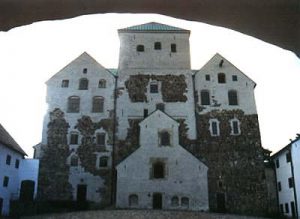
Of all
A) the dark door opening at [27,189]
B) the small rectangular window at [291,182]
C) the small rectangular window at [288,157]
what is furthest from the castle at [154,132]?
the small rectangular window at [291,182]

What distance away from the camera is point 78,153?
104 ft

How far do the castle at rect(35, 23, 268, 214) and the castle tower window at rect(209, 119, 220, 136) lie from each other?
0.30 feet

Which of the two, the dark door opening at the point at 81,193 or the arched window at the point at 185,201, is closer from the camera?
the arched window at the point at 185,201

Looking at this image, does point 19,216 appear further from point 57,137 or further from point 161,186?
point 161,186

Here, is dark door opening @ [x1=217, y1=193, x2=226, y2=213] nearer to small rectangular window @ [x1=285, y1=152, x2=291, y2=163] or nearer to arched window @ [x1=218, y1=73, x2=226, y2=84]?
small rectangular window @ [x1=285, y1=152, x2=291, y2=163]

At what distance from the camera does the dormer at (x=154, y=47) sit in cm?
3538

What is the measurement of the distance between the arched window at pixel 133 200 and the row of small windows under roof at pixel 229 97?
1055 centimetres

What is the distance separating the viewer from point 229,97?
33.7 m

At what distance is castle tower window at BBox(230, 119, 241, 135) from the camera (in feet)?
106

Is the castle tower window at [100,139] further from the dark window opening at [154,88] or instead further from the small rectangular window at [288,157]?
the small rectangular window at [288,157]

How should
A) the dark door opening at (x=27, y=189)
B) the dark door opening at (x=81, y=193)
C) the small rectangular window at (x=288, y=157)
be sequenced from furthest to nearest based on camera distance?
the dark door opening at (x=27, y=189), the small rectangular window at (x=288, y=157), the dark door opening at (x=81, y=193)

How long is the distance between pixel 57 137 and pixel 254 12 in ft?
102

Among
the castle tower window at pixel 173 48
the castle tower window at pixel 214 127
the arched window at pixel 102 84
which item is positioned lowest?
the castle tower window at pixel 214 127

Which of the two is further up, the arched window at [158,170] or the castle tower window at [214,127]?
the castle tower window at [214,127]
